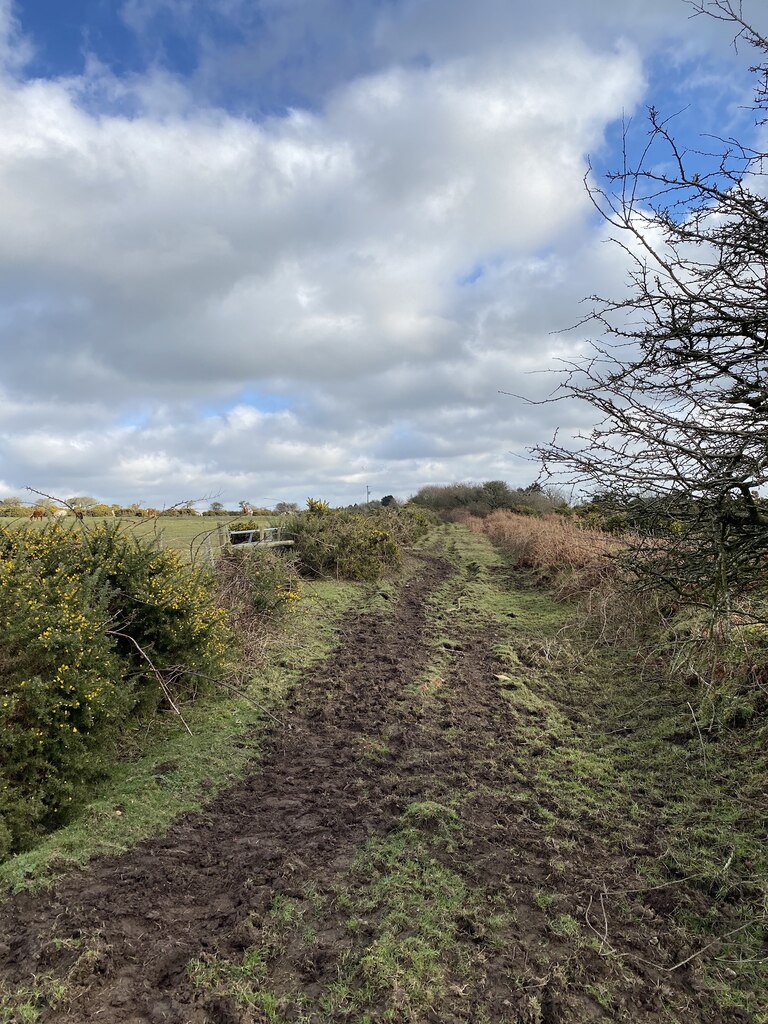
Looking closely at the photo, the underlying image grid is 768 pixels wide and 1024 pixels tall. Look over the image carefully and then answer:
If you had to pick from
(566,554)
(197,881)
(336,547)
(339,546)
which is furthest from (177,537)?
(197,881)

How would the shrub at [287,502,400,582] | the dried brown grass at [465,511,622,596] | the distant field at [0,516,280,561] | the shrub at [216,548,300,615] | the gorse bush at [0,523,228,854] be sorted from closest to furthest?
1. the gorse bush at [0,523,228,854]
2. the distant field at [0,516,280,561]
3. the shrub at [216,548,300,615]
4. the dried brown grass at [465,511,622,596]
5. the shrub at [287,502,400,582]

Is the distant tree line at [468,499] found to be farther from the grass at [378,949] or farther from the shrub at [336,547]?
the grass at [378,949]

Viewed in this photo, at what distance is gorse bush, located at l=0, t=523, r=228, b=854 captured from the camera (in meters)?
3.99

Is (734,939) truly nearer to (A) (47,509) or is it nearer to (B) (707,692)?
(B) (707,692)

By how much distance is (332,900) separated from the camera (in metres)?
3.38

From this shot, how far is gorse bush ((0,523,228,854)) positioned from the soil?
734 mm

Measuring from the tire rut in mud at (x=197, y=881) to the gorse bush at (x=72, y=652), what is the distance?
0.74 meters

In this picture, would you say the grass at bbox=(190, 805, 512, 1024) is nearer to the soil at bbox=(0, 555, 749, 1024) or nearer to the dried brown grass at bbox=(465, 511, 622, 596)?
the soil at bbox=(0, 555, 749, 1024)

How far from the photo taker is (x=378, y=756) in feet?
17.7

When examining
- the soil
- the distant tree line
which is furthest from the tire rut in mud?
the distant tree line

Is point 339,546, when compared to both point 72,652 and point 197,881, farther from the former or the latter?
point 197,881

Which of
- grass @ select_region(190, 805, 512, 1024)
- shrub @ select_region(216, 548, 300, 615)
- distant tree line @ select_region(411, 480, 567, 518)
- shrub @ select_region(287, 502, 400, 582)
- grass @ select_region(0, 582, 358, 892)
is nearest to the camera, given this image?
grass @ select_region(190, 805, 512, 1024)

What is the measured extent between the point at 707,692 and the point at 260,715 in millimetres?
4713

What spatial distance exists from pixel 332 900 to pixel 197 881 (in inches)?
35.3
